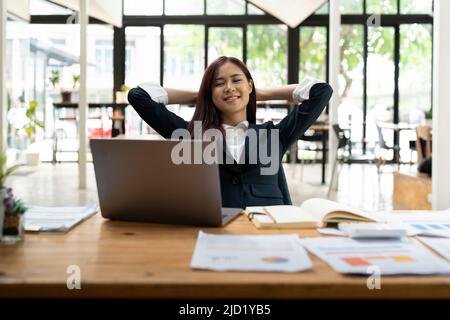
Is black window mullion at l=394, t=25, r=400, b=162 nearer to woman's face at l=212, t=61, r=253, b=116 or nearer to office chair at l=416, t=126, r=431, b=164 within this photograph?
office chair at l=416, t=126, r=431, b=164

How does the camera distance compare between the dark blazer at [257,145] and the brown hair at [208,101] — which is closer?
the dark blazer at [257,145]

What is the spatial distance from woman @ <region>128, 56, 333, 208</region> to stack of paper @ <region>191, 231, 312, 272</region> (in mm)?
852

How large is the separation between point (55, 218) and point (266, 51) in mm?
10334

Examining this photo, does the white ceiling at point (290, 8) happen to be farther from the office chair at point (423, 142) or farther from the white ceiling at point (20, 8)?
the office chair at point (423, 142)

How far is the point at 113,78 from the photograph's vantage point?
37.8 feet

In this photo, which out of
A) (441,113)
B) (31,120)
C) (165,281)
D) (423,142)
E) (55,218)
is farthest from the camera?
(31,120)

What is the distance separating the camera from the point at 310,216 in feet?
4.94

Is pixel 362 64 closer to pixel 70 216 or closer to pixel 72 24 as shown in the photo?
pixel 72 24

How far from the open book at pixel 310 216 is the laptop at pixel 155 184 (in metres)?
0.10

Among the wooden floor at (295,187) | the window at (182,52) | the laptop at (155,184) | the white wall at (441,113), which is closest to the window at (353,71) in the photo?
the wooden floor at (295,187)

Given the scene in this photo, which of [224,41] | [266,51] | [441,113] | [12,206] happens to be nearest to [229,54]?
[224,41]

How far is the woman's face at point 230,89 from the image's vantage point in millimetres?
2258

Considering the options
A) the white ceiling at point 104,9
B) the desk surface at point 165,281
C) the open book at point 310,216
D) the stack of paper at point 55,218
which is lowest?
the desk surface at point 165,281

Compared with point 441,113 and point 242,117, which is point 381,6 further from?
point 242,117
